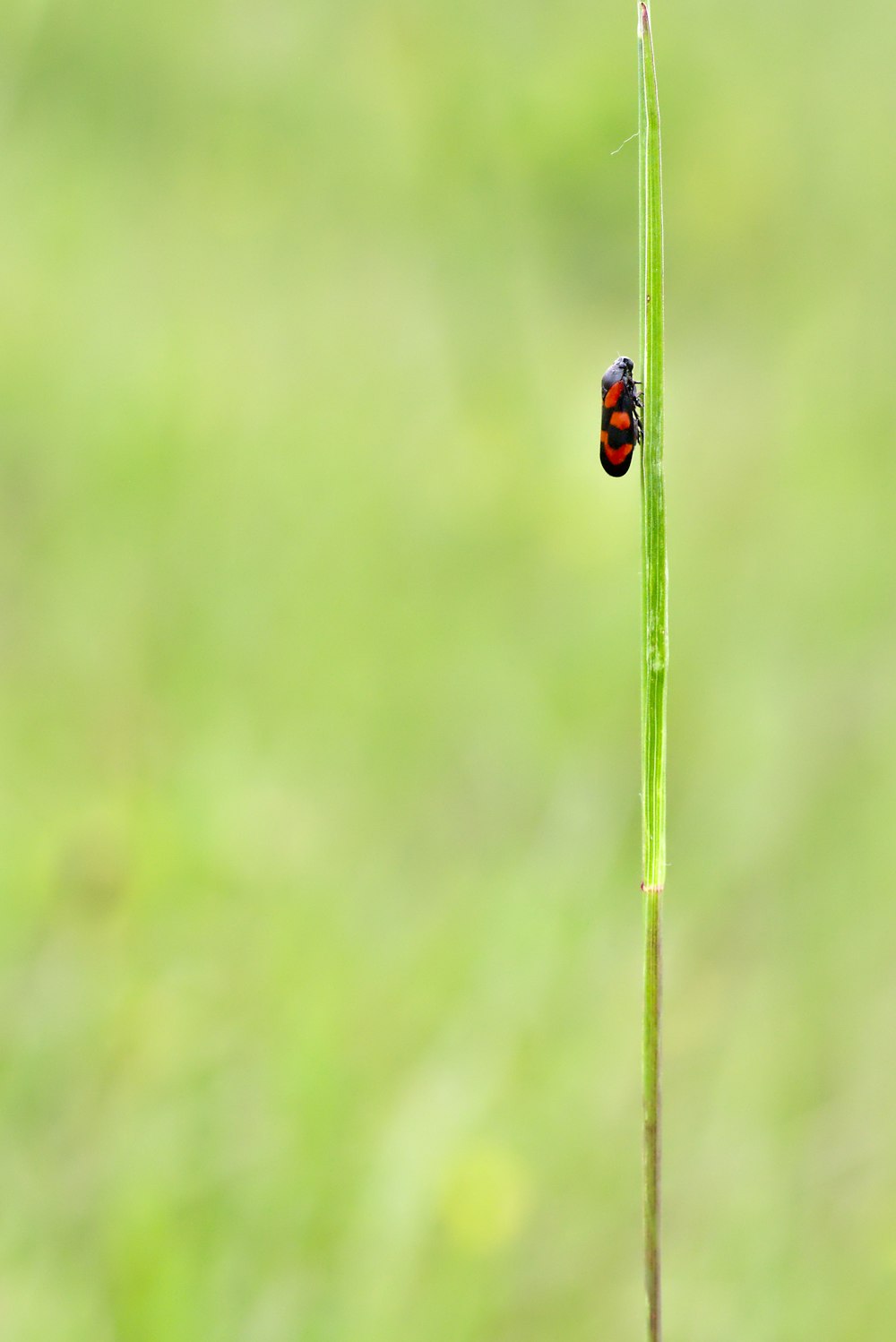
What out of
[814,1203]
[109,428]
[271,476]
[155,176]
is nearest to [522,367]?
[271,476]

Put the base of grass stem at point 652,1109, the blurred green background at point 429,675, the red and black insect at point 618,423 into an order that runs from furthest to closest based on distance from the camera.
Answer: the red and black insect at point 618,423 < the blurred green background at point 429,675 < the base of grass stem at point 652,1109

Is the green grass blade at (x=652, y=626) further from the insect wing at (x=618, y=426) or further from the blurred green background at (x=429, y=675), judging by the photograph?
the insect wing at (x=618, y=426)

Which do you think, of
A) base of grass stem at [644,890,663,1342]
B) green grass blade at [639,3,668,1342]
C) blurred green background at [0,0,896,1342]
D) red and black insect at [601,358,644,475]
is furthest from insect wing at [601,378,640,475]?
base of grass stem at [644,890,663,1342]

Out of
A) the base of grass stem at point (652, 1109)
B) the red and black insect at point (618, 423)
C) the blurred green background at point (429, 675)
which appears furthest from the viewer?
the red and black insect at point (618, 423)

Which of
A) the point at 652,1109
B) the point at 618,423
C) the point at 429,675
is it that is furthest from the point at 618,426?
the point at 429,675

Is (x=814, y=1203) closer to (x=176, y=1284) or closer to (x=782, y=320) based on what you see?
(x=176, y=1284)

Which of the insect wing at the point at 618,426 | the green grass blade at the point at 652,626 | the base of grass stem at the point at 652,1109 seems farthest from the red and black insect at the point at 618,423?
the base of grass stem at the point at 652,1109
